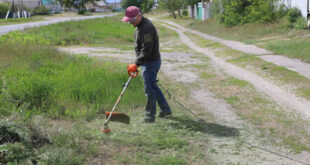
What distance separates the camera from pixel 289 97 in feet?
24.6

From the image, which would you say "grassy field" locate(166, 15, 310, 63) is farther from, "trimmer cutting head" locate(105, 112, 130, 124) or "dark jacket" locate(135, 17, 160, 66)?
"trimmer cutting head" locate(105, 112, 130, 124)

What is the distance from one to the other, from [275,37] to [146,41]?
15.9 meters

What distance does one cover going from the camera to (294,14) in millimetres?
20469

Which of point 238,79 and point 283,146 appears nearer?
point 283,146

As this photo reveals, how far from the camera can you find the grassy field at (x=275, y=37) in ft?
43.8

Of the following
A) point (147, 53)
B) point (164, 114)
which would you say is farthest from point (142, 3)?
point (147, 53)

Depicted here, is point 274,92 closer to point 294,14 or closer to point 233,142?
point 233,142

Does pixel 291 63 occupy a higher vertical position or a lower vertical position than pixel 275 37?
lower

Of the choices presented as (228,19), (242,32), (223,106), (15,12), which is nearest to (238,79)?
(223,106)

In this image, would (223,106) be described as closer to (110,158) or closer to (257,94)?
(257,94)

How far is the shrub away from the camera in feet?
66.9

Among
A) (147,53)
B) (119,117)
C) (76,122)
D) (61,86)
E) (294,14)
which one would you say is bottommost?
(76,122)

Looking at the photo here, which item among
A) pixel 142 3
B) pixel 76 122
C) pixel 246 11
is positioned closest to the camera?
pixel 76 122

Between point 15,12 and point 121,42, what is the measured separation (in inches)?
1675
